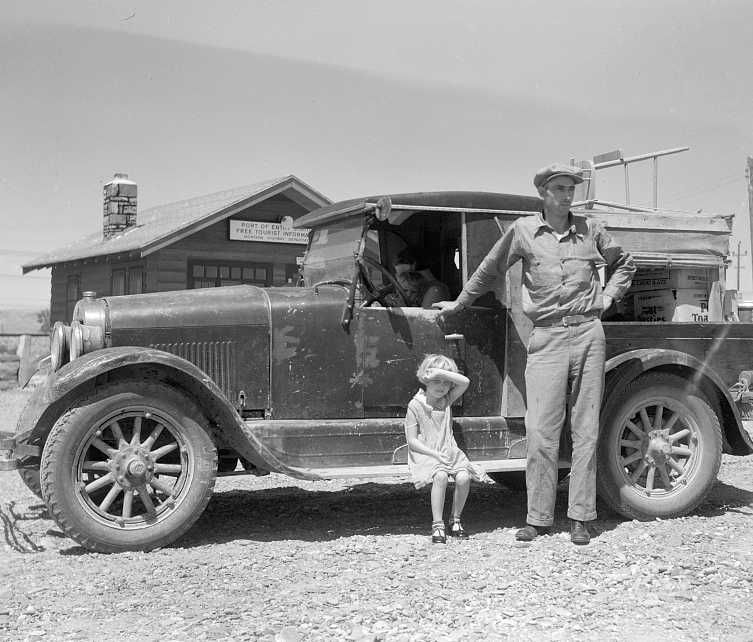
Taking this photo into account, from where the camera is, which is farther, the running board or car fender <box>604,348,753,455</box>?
car fender <box>604,348,753,455</box>

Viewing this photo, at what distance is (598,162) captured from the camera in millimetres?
7398

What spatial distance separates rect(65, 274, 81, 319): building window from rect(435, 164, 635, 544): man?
16.9 m

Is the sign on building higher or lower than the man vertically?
higher

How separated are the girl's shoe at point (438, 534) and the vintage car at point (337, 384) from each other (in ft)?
1.43

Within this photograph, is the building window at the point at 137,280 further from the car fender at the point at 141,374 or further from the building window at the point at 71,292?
the car fender at the point at 141,374

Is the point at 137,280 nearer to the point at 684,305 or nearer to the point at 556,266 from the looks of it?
the point at 684,305

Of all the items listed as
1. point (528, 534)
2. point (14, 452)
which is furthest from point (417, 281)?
point (14, 452)

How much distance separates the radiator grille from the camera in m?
5.11

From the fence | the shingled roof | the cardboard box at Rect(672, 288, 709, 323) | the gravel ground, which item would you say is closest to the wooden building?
the shingled roof

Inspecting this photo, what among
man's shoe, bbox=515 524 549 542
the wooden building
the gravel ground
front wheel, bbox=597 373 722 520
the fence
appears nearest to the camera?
the gravel ground

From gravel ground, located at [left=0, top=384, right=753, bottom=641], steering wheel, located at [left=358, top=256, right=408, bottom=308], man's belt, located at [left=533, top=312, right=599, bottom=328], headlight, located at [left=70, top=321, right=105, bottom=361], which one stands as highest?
steering wheel, located at [left=358, top=256, right=408, bottom=308]

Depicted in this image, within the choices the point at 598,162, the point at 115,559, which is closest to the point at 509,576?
the point at 115,559

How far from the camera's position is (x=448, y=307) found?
533cm

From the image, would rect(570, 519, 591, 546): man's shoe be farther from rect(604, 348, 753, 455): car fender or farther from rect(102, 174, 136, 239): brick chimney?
rect(102, 174, 136, 239): brick chimney
